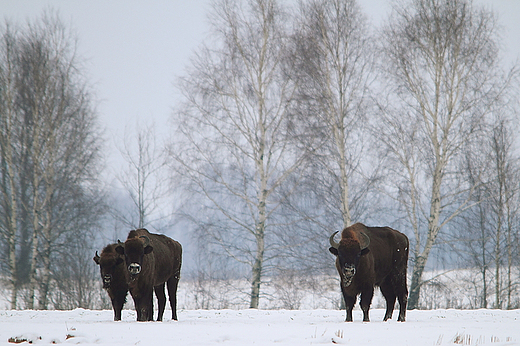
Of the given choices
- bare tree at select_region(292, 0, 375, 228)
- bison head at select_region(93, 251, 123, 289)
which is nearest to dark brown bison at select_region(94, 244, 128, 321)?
bison head at select_region(93, 251, 123, 289)

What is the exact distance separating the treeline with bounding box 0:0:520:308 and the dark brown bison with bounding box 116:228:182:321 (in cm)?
506

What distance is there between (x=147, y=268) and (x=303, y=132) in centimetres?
843

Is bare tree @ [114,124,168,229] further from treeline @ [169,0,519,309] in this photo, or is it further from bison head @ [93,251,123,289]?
bison head @ [93,251,123,289]

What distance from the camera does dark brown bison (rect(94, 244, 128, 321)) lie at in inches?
408

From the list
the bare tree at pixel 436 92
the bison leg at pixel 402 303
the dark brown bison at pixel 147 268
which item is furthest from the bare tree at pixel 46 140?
the bison leg at pixel 402 303

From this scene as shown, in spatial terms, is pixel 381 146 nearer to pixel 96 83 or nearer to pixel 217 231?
pixel 217 231

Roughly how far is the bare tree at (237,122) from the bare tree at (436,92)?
353 centimetres

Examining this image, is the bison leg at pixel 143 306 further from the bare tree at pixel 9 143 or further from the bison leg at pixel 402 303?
the bare tree at pixel 9 143

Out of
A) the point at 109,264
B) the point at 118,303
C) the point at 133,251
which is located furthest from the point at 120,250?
the point at 118,303

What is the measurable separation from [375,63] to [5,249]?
48.9ft

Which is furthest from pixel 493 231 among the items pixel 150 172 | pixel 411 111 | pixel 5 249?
pixel 5 249

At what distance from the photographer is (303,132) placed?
56.5ft

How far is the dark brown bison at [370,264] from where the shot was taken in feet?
32.8

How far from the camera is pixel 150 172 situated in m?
19.7
